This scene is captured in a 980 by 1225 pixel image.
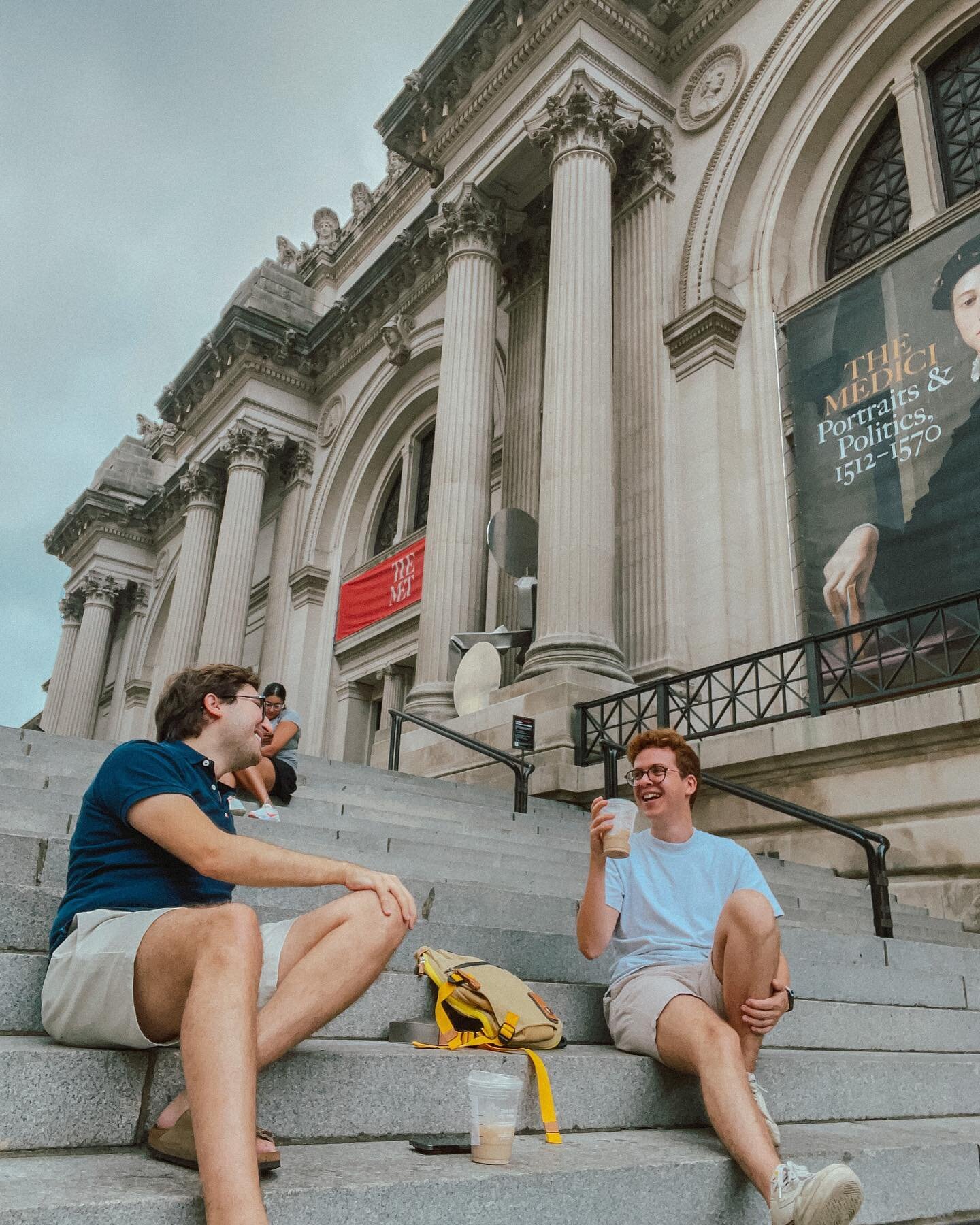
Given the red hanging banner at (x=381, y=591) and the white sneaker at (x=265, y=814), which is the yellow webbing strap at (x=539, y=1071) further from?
the red hanging banner at (x=381, y=591)

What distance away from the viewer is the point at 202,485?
24.9m

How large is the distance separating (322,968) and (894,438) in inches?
397

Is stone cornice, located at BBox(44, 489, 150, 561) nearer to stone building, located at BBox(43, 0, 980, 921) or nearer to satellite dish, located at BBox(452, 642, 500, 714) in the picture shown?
stone building, located at BBox(43, 0, 980, 921)

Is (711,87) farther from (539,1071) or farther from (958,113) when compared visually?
(539,1071)

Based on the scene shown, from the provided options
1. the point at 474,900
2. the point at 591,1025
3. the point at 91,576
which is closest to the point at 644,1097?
the point at 591,1025

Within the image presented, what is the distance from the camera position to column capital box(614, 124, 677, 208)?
14.5 metres

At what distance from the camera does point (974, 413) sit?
10.1m

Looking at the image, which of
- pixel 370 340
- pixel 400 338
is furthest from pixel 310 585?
pixel 400 338

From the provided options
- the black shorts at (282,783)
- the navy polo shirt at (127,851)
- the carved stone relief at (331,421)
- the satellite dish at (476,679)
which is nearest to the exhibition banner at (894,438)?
the satellite dish at (476,679)

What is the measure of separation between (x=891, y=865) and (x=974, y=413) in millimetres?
4863

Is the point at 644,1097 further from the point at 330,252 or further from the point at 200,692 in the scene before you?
the point at 330,252

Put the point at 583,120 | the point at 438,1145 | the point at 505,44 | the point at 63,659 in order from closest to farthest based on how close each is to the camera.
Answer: the point at 438,1145 → the point at 583,120 → the point at 505,44 → the point at 63,659

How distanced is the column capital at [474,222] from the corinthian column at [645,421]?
2.01 meters

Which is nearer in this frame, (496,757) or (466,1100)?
(466,1100)
